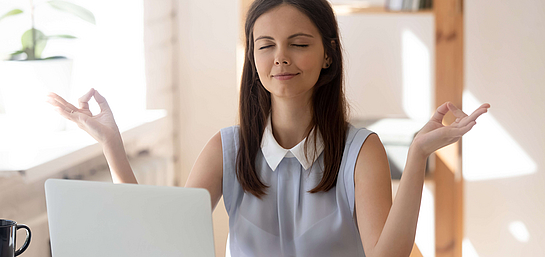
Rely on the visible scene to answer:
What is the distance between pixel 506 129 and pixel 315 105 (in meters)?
1.33

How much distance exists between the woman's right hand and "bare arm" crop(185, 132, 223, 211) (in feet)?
0.75

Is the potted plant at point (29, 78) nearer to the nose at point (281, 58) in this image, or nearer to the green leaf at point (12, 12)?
the green leaf at point (12, 12)

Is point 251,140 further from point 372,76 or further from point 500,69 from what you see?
point 500,69

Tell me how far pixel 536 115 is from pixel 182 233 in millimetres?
1936

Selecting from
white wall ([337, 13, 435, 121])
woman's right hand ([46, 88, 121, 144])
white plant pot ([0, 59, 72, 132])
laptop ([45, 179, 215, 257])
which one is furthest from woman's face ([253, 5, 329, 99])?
white wall ([337, 13, 435, 121])

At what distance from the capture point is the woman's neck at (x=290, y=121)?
113cm

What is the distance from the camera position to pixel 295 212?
1096 millimetres

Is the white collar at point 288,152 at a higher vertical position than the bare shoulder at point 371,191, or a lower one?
higher

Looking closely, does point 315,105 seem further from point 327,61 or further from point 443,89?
point 443,89

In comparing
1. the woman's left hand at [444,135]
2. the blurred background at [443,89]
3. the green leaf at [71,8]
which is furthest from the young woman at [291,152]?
the blurred background at [443,89]

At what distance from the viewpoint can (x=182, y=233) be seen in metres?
0.61

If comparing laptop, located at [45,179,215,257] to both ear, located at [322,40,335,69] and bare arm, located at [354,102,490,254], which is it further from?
ear, located at [322,40,335,69]

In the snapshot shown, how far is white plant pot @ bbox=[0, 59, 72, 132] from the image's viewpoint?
138cm

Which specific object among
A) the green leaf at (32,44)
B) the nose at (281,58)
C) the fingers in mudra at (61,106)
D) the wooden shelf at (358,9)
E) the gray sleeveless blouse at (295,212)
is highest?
the wooden shelf at (358,9)
